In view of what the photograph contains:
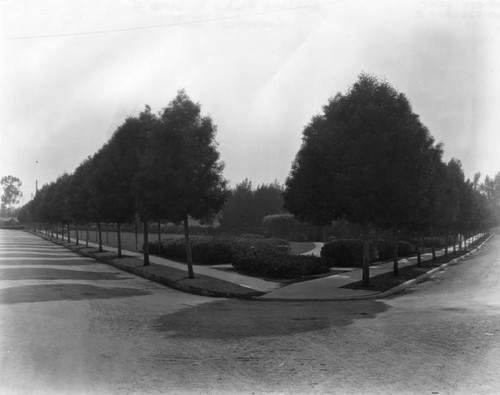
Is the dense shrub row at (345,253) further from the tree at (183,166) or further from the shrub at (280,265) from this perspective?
the tree at (183,166)

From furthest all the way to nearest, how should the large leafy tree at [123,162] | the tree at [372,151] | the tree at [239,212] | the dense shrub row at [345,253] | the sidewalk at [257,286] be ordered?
the tree at [239,212] < the dense shrub row at [345,253] < the large leafy tree at [123,162] < the tree at [372,151] < the sidewalk at [257,286]

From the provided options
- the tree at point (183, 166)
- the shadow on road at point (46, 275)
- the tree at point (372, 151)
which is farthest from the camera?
the shadow on road at point (46, 275)

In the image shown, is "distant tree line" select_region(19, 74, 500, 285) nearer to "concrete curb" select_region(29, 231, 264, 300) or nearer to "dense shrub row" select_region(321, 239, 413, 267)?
"concrete curb" select_region(29, 231, 264, 300)

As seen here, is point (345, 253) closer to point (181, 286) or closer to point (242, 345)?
point (181, 286)

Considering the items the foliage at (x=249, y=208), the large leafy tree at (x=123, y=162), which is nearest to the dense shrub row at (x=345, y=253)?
the large leafy tree at (x=123, y=162)

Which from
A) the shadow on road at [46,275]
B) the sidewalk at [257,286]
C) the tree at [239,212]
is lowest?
the sidewalk at [257,286]

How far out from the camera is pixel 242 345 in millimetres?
8094

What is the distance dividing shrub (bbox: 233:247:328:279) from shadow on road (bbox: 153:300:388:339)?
215 inches

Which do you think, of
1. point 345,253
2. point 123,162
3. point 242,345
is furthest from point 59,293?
point 345,253

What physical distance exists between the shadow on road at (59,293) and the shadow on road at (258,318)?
2908mm

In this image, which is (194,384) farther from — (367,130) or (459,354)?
(367,130)

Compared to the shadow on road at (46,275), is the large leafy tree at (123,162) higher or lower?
higher

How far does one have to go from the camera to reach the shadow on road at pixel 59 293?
12.7 m

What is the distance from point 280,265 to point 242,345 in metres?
11.4
